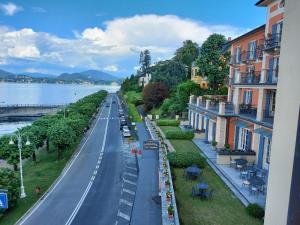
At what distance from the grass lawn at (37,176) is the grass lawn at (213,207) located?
1081cm

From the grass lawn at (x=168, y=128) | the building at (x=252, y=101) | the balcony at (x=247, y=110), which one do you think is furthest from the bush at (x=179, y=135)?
the balcony at (x=247, y=110)

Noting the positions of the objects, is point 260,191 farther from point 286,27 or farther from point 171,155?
point 286,27

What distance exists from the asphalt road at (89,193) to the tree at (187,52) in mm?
57679

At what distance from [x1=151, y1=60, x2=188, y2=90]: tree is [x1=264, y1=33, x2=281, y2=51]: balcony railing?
154 ft

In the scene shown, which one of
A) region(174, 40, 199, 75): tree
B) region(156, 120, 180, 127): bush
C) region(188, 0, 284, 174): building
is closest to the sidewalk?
region(188, 0, 284, 174): building

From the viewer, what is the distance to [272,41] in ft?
70.4

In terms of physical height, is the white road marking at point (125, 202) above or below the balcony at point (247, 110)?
below

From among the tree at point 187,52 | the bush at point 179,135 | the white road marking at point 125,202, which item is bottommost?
the white road marking at point 125,202

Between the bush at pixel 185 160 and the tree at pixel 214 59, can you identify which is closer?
the bush at pixel 185 160

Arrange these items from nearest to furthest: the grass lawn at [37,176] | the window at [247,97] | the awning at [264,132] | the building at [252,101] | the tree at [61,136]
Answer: the grass lawn at [37,176], the awning at [264,132], the building at [252,101], the window at [247,97], the tree at [61,136]

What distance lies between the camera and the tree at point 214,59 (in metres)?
41.4

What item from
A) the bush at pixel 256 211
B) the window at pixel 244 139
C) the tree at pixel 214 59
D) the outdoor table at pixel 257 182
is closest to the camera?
the bush at pixel 256 211

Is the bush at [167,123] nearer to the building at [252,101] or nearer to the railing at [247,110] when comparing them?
the building at [252,101]

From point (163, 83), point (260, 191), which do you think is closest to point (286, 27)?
point (260, 191)
